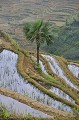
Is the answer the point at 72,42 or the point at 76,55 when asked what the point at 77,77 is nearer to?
the point at 76,55

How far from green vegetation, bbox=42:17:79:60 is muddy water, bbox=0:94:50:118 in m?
39.2

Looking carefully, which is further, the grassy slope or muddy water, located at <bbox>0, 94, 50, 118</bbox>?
the grassy slope

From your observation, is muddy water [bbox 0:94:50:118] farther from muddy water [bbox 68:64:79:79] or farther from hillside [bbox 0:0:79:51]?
hillside [bbox 0:0:79:51]

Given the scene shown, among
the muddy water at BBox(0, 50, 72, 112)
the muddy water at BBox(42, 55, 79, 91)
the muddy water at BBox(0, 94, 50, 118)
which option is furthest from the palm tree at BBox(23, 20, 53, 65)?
the muddy water at BBox(0, 94, 50, 118)

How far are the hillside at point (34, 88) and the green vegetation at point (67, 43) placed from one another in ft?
93.6

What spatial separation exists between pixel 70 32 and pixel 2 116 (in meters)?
49.9

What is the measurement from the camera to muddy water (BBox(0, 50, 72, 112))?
38.2 ft

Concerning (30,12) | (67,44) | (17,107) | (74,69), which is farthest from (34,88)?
(30,12)

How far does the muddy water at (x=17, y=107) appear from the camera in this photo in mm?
8698

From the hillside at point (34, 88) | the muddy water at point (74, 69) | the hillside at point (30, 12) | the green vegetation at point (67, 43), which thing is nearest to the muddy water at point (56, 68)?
the hillside at point (34, 88)

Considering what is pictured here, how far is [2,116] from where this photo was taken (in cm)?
792

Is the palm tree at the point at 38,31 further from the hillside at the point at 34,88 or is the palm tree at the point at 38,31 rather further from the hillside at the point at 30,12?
the hillside at the point at 30,12

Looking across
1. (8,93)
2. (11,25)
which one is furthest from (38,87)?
(11,25)

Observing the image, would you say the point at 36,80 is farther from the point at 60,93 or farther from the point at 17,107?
the point at 17,107
